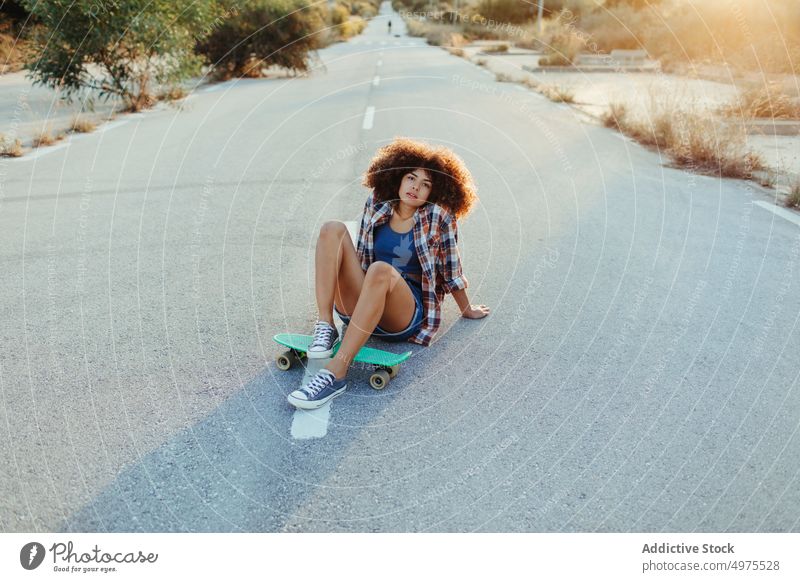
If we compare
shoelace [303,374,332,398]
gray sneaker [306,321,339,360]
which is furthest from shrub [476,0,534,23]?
shoelace [303,374,332,398]

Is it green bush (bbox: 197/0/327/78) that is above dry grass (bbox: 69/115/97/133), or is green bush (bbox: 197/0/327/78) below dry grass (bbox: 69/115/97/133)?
above

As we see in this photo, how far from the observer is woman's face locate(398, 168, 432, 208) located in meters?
4.08

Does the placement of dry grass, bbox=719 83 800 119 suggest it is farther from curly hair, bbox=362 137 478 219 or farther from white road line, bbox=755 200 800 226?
curly hair, bbox=362 137 478 219

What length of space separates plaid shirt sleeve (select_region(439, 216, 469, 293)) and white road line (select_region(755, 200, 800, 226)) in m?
4.00

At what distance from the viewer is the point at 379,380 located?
362 cm

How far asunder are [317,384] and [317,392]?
0.04m

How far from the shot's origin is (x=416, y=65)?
81.1ft

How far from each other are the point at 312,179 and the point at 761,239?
14.5 feet

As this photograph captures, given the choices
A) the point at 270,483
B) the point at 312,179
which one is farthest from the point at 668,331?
the point at 312,179

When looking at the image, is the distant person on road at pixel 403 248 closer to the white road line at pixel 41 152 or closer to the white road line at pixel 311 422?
the white road line at pixel 311 422

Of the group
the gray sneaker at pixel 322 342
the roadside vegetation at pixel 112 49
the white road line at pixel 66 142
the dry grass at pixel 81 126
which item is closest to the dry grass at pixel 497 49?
the roadside vegetation at pixel 112 49

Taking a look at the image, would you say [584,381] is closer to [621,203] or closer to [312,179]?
[621,203]

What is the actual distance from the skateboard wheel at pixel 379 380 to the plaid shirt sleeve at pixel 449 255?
797 millimetres

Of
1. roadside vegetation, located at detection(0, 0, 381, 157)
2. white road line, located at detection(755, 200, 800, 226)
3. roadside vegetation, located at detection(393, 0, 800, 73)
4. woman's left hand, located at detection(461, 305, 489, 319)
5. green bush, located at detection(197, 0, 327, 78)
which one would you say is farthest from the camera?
green bush, located at detection(197, 0, 327, 78)
